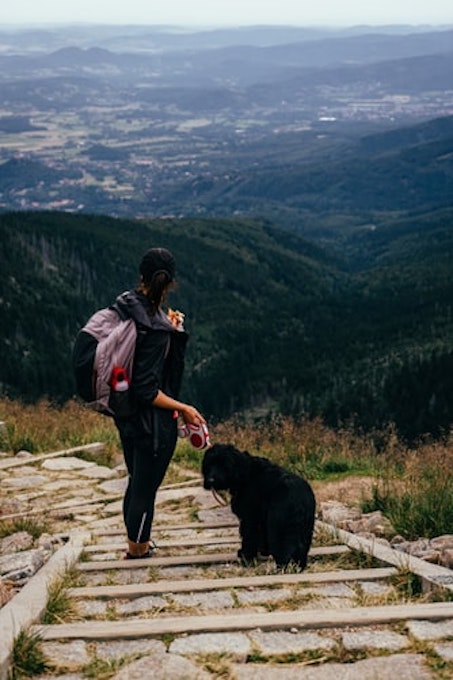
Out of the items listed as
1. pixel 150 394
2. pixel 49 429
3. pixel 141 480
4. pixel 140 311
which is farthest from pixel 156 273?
pixel 49 429

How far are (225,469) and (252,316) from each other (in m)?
136

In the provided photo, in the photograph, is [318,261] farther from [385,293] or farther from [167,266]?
[167,266]

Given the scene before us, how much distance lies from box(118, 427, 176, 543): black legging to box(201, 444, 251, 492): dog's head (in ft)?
1.14

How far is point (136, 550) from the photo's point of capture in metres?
6.33

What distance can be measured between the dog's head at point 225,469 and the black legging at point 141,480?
13.7 inches

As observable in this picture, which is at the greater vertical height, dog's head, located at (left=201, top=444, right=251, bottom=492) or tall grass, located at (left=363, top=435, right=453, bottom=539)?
dog's head, located at (left=201, top=444, right=251, bottom=492)

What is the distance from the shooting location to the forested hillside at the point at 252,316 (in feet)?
286

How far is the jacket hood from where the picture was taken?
5.82 meters

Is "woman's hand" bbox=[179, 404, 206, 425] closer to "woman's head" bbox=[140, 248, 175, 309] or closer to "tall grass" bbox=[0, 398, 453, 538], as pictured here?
"woman's head" bbox=[140, 248, 175, 309]

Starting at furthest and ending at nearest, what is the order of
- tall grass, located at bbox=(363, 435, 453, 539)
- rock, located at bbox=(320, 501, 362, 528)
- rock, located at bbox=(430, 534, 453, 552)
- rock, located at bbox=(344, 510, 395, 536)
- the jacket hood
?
rock, located at bbox=(320, 501, 362, 528) → rock, located at bbox=(344, 510, 395, 536) → tall grass, located at bbox=(363, 435, 453, 539) → rock, located at bbox=(430, 534, 453, 552) → the jacket hood

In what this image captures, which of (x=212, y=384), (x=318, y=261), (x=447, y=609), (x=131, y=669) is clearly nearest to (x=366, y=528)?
(x=447, y=609)

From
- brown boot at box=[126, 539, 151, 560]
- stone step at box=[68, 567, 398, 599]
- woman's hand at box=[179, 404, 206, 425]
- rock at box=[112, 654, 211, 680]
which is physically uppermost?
woman's hand at box=[179, 404, 206, 425]

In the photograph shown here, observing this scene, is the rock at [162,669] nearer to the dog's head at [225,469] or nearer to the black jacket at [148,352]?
the black jacket at [148,352]

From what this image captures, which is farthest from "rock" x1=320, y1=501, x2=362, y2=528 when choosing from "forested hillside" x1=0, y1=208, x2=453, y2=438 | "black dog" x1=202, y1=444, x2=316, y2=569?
"forested hillside" x1=0, y1=208, x2=453, y2=438
